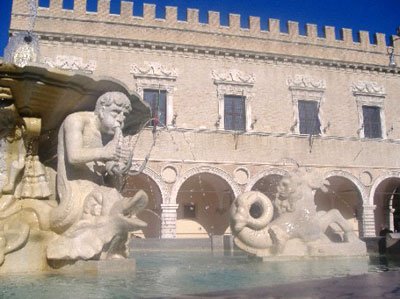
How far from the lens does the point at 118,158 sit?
388 cm

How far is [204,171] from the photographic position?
16500 mm

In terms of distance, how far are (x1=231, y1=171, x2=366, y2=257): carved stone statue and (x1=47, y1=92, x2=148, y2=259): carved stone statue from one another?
2.11 metres

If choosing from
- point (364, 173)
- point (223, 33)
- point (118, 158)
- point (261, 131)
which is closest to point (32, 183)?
point (118, 158)

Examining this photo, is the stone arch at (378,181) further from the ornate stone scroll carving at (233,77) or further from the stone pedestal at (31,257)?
the stone pedestal at (31,257)

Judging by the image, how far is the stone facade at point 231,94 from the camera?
1642cm

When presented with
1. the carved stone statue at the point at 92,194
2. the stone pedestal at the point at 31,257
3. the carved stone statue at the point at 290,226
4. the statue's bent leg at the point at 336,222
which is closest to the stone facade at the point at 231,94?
the carved stone statue at the point at 290,226

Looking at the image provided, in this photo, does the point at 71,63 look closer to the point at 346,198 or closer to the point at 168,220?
the point at 168,220

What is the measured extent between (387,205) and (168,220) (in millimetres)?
10884

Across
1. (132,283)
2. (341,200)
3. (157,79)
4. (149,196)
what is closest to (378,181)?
(341,200)

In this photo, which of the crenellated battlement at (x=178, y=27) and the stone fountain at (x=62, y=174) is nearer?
the stone fountain at (x=62, y=174)

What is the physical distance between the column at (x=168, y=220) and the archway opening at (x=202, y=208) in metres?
1.84

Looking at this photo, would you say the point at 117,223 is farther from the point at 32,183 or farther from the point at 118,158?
the point at 32,183

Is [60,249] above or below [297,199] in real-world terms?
below

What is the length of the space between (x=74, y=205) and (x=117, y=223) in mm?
459
